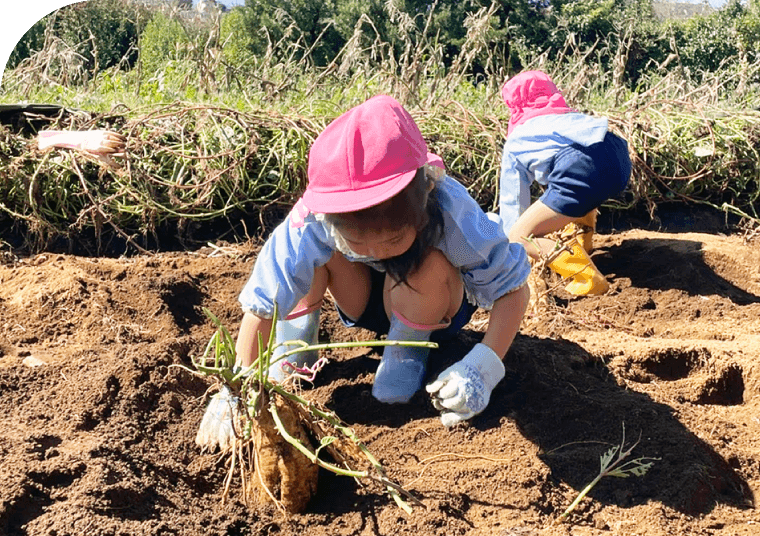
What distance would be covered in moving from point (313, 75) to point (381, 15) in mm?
5023

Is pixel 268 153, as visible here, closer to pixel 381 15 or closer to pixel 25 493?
pixel 25 493

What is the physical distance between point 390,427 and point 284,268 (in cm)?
50

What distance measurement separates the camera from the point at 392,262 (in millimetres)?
2105

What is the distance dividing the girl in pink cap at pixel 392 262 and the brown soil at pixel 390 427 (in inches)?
5.3

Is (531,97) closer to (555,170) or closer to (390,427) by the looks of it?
(555,170)

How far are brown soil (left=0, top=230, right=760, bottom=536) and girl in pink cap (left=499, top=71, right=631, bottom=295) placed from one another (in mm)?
352

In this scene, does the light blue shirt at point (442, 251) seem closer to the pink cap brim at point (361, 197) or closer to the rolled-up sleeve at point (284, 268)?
the rolled-up sleeve at point (284, 268)

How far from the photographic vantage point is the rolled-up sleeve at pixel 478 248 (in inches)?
80.6

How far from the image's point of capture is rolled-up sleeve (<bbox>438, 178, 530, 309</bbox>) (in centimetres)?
205

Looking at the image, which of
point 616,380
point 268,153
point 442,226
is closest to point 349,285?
point 442,226

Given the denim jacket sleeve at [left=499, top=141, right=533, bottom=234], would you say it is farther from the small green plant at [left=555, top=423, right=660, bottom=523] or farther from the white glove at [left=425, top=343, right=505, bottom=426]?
the small green plant at [left=555, top=423, right=660, bottom=523]

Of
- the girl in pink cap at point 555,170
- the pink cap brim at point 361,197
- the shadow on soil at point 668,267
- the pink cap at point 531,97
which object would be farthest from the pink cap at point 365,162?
the shadow on soil at point 668,267

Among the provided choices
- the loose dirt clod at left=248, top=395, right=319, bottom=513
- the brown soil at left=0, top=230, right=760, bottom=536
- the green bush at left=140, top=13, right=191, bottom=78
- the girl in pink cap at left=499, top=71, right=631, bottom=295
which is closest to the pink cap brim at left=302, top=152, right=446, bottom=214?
the loose dirt clod at left=248, top=395, right=319, bottom=513

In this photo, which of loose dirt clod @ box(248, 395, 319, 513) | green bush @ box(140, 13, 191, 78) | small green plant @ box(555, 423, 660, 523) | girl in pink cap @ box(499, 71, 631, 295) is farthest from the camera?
green bush @ box(140, 13, 191, 78)
